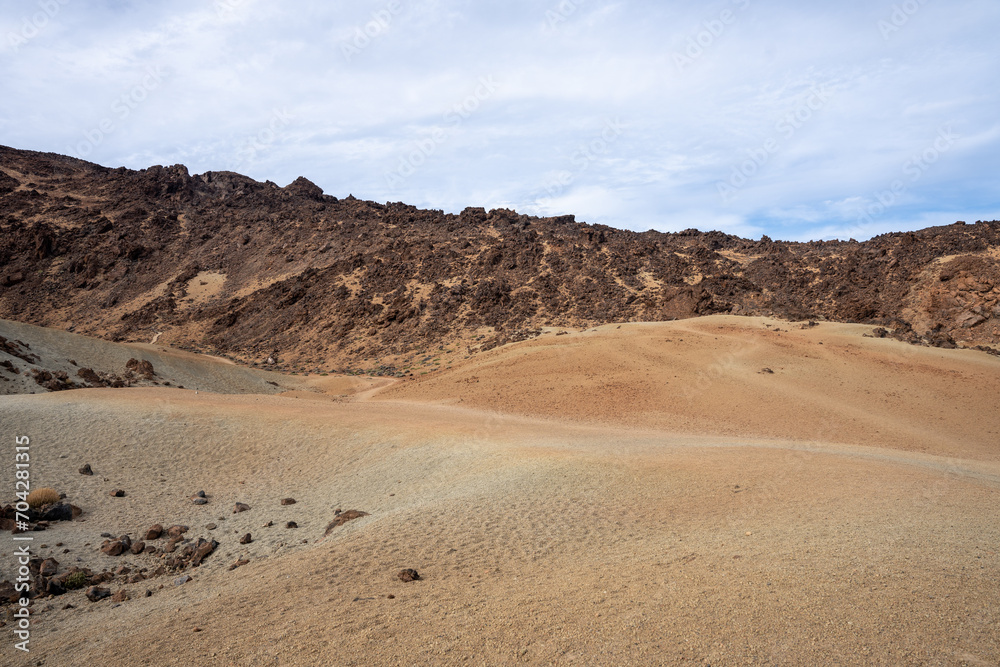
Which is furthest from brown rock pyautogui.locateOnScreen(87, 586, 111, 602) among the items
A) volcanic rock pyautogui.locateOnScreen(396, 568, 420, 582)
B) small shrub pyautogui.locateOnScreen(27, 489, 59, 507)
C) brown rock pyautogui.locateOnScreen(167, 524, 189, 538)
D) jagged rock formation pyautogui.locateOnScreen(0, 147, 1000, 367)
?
jagged rock formation pyautogui.locateOnScreen(0, 147, 1000, 367)

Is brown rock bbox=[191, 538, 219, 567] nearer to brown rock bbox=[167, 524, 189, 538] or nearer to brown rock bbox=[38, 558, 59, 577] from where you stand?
brown rock bbox=[167, 524, 189, 538]

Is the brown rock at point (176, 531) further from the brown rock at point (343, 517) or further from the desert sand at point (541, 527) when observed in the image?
the brown rock at point (343, 517)

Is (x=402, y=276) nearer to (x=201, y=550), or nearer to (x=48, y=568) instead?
(x=201, y=550)

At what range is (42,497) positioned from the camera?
8305 millimetres

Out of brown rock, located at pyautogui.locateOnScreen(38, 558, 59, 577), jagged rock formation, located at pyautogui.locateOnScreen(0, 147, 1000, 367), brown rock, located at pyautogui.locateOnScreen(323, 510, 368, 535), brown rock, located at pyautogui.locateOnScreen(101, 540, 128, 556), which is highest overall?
jagged rock formation, located at pyautogui.locateOnScreen(0, 147, 1000, 367)

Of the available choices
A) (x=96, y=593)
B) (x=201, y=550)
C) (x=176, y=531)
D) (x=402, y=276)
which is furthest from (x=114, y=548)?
(x=402, y=276)

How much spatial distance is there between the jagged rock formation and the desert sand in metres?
14.2

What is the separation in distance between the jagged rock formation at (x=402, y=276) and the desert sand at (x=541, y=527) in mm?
14194

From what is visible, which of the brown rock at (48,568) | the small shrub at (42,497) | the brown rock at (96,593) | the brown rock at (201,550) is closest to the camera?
the brown rock at (96,593)

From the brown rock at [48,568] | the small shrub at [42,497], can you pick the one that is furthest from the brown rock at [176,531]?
the small shrub at [42,497]

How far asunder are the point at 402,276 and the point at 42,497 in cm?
3198

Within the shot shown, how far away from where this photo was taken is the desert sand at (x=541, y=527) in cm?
444

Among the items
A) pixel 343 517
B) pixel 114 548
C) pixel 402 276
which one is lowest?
pixel 114 548

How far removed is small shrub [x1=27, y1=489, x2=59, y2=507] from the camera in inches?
323
